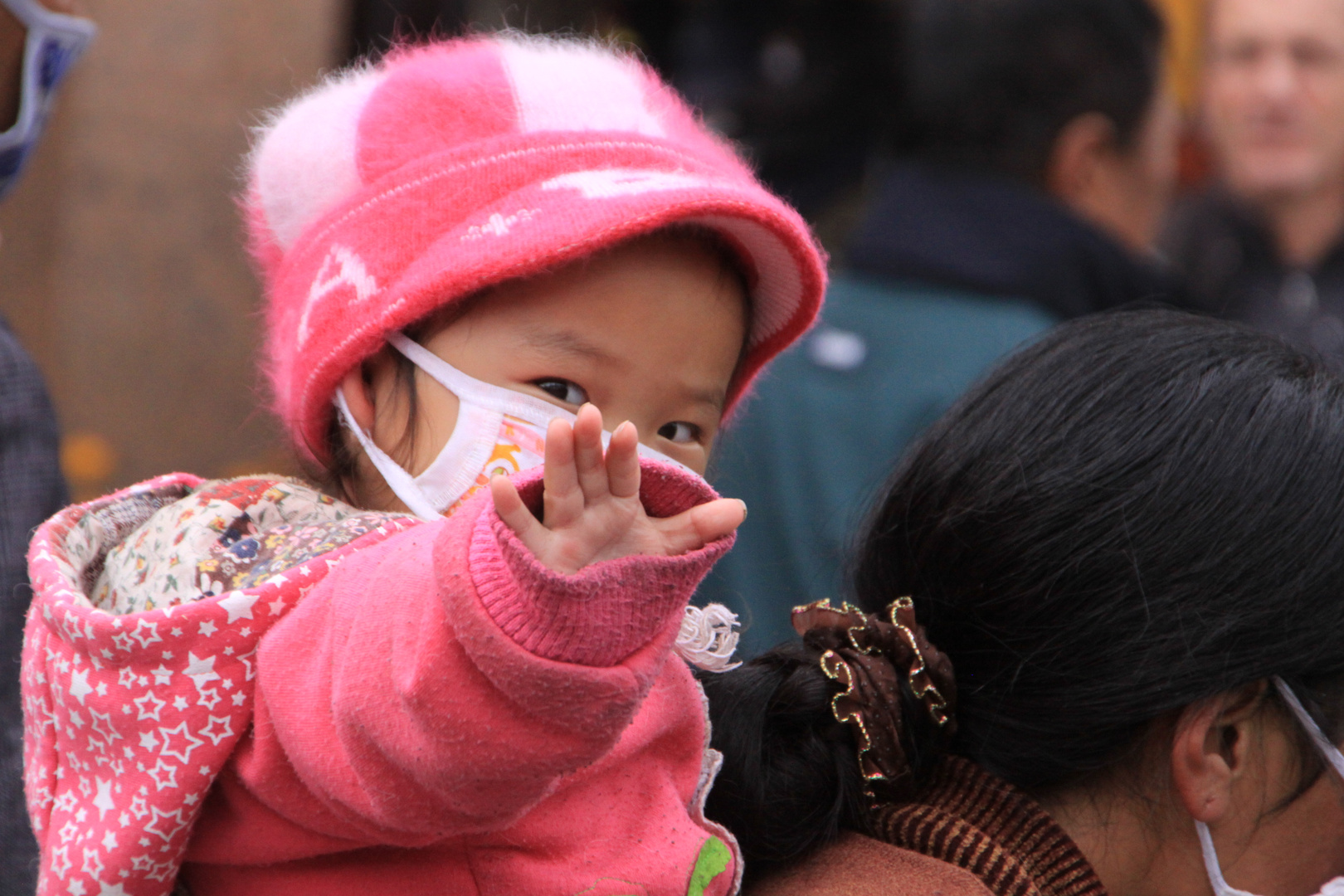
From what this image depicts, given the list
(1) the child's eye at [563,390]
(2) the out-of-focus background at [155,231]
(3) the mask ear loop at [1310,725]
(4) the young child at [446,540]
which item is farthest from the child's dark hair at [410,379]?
(2) the out-of-focus background at [155,231]

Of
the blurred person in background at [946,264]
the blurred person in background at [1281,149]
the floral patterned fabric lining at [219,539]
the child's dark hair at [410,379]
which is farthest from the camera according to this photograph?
the blurred person in background at [1281,149]

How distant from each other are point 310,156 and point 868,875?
44.7 inches

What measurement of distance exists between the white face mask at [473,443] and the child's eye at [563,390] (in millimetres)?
22

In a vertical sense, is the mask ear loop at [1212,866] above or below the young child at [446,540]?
below

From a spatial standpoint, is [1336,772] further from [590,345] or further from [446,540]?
[446,540]

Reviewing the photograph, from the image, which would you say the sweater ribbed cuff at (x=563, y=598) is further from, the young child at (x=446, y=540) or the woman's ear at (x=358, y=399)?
the woman's ear at (x=358, y=399)

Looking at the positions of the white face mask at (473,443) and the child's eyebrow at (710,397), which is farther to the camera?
the child's eyebrow at (710,397)

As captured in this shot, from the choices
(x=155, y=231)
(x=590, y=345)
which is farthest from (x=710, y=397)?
(x=155, y=231)

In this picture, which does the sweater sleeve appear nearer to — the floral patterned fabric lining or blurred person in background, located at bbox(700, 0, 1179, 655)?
the floral patterned fabric lining

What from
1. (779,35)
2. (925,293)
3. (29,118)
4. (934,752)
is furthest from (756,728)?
(779,35)

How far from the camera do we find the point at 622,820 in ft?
4.82

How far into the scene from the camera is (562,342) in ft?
5.43

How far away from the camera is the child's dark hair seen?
1.70 meters

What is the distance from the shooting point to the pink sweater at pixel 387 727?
1145 millimetres
